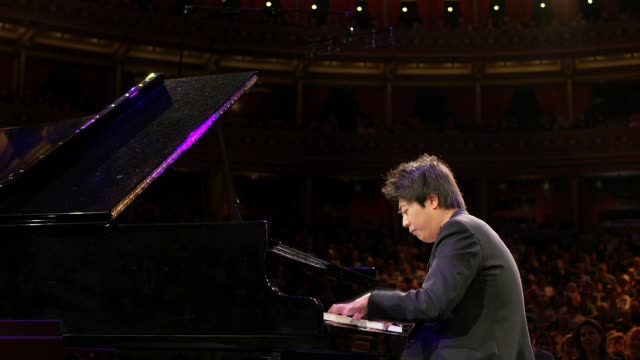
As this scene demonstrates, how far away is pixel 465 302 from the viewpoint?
288 centimetres

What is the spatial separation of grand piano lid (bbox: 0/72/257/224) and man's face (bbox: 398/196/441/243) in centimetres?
129

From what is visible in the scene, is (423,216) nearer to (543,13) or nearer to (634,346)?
(634,346)

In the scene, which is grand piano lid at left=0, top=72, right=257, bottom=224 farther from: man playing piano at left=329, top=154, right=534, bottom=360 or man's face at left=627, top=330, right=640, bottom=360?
man's face at left=627, top=330, right=640, bottom=360

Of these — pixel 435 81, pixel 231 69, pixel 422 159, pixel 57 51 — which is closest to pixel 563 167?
pixel 435 81

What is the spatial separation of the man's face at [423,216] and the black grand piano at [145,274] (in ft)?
1.64

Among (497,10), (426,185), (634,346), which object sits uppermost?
(497,10)

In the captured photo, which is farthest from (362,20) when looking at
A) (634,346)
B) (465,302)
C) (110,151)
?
(465,302)

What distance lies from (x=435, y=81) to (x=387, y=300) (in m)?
20.1

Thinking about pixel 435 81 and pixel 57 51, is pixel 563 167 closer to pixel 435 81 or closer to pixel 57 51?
pixel 435 81

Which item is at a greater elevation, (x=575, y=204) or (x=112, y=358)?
(x=575, y=204)

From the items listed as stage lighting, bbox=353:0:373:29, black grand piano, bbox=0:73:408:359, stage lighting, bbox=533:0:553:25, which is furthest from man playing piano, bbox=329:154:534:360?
stage lighting, bbox=533:0:553:25

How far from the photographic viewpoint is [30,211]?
362 centimetres

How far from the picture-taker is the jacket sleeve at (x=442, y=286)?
2.75 metres

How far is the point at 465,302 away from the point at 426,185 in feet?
1.52
